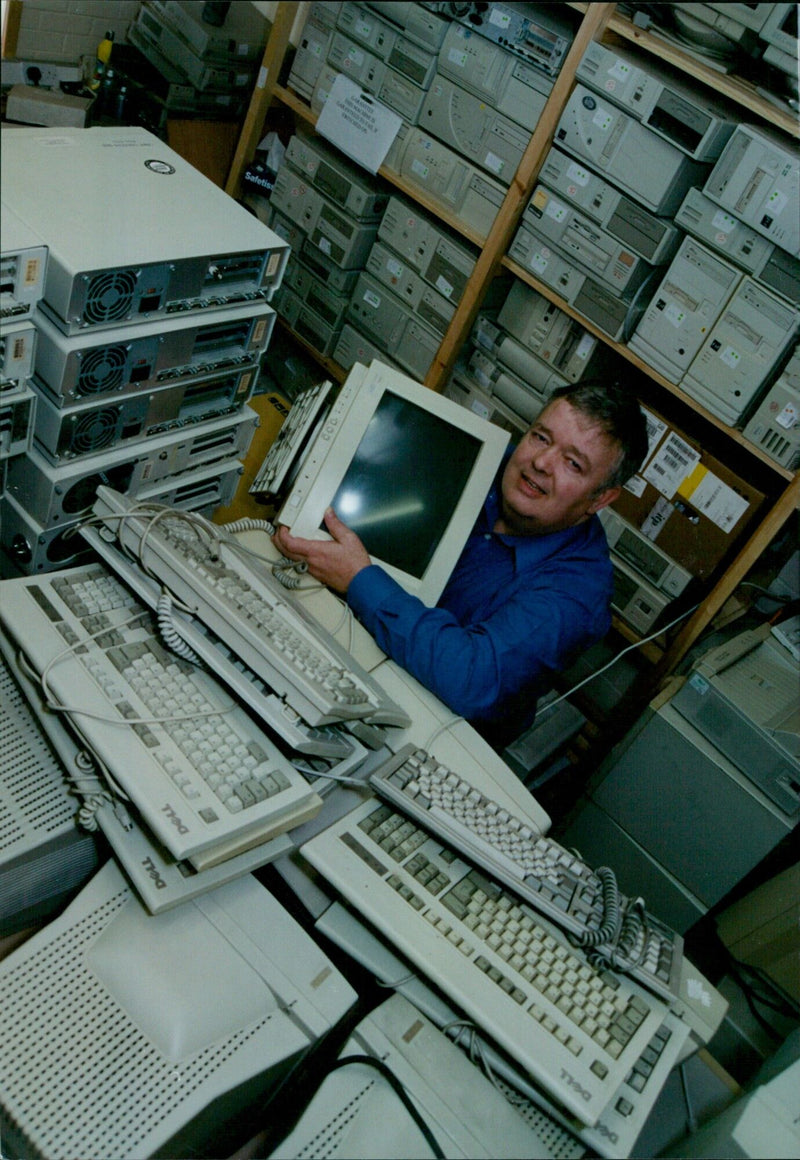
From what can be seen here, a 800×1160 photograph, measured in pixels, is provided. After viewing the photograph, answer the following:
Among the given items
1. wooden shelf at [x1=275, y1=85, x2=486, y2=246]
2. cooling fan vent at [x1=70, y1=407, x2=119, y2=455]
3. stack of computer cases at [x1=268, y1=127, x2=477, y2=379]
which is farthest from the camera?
stack of computer cases at [x1=268, y1=127, x2=477, y2=379]

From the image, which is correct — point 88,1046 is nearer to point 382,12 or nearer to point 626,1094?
point 626,1094

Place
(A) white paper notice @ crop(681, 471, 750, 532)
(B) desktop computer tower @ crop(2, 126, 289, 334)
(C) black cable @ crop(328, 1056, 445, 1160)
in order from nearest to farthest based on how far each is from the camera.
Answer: (C) black cable @ crop(328, 1056, 445, 1160), (B) desktop computer tower @ crop(2, 126, 289, 334), (A) white paper notice @ crop(681, 471, 750, 532)

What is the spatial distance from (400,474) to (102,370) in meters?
0.55

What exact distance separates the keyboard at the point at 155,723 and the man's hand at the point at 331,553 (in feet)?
1.25

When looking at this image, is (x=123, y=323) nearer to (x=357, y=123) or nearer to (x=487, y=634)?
(x=487, y=634)

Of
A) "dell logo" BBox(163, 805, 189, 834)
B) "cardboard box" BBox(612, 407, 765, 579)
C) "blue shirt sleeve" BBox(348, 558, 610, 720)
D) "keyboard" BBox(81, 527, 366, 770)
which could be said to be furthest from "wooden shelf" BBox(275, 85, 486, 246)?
"dell logo" BBox(163, 805, 189, 834)

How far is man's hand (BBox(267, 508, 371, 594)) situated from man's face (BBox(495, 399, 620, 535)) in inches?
16.8

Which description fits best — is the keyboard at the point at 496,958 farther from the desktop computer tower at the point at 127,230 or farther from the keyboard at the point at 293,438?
the desktop computer tower at the point at 127,230

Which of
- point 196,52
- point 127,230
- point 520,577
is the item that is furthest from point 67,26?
point 520,577

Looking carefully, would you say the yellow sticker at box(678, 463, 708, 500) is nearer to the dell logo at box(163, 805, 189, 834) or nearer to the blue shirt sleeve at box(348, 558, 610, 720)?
the blue shirt sleeve at box(348, 558, 610, 720)

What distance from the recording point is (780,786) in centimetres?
180

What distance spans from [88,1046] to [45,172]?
1.18m

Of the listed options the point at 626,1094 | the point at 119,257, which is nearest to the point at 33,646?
the point at 119,257

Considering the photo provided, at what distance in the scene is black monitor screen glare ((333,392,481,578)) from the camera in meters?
1.53
